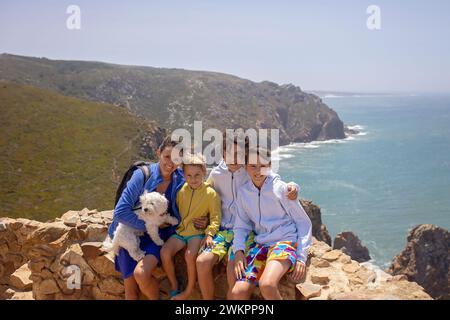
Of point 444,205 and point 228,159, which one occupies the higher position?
point 228,159

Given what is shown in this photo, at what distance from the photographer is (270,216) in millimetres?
5387

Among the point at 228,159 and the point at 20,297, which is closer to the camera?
the point at 228,159

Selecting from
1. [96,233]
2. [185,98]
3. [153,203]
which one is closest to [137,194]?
[153,203]

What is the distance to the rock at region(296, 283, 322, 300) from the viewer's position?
200 inches

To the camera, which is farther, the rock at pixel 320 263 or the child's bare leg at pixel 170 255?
the rock at pixel 320 263

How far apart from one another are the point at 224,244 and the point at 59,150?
58192 millimetres

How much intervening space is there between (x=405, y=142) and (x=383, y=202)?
8576 centimetres

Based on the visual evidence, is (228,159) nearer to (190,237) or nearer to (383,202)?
(190,237)

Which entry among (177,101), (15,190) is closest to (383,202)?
(15,190)

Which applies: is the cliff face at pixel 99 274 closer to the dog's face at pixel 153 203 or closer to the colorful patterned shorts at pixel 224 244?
the colorful patterned shorts at pixel 224 244

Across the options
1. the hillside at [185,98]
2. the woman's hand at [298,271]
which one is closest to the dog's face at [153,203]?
the woman's hand at [298,271]

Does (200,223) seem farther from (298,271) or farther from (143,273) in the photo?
(298,271)

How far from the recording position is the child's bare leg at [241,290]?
15.7 feet

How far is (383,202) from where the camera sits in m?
79.7
